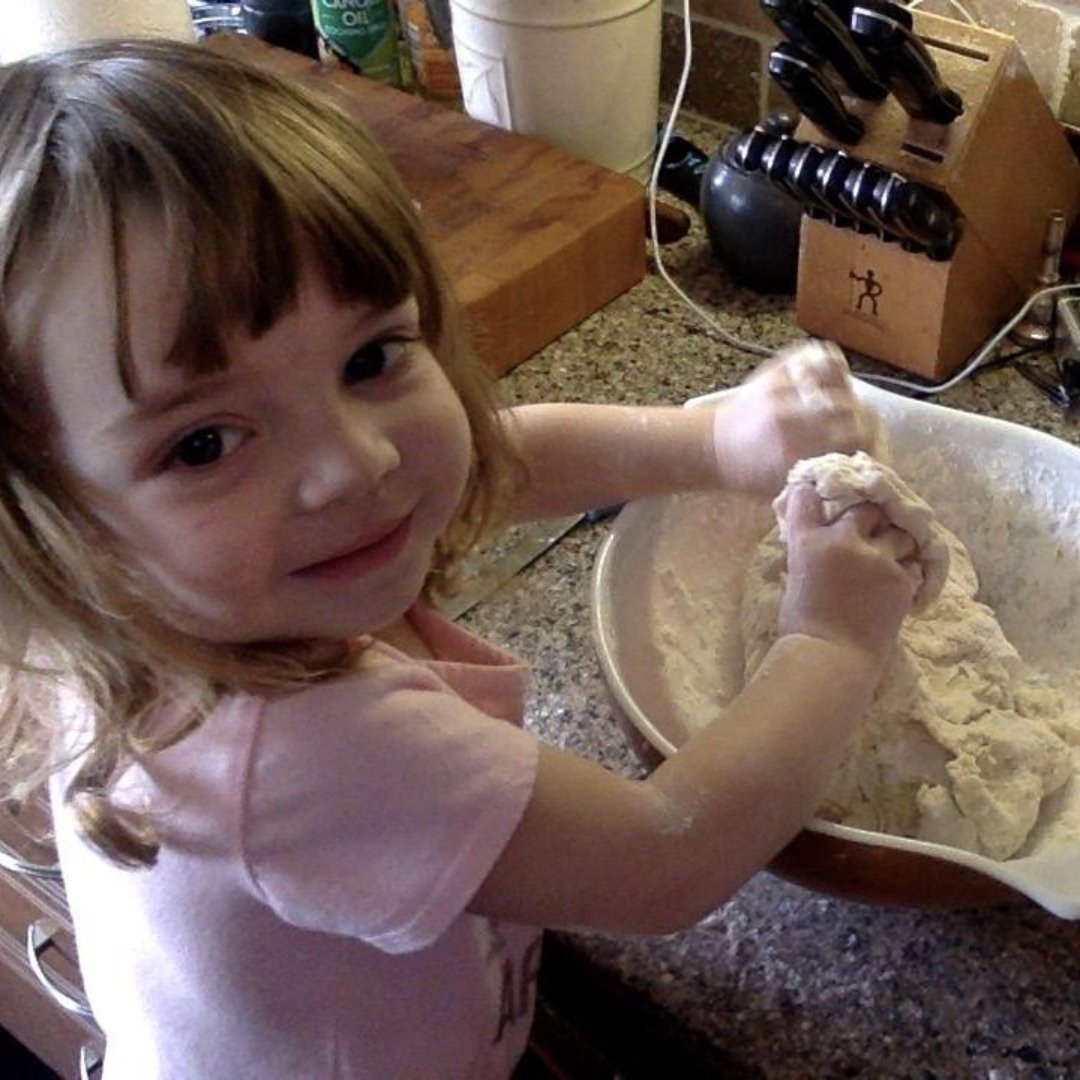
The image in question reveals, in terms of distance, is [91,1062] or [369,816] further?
[91,1062]

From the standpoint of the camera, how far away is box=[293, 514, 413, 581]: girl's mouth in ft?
2.03

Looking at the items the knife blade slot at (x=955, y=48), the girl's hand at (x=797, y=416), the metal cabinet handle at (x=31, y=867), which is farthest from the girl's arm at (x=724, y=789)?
the metal cabinet handle at (x=31, y=867)

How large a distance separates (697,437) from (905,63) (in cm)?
27

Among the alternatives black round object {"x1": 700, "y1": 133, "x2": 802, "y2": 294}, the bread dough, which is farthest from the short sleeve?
black round object {"x1": 700, "y1": 133, "x2": 802, "y2": 294}

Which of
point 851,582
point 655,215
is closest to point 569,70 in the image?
point 655,215

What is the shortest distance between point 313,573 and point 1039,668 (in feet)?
1.58

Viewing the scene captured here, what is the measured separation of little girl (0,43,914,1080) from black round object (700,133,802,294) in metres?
0.42

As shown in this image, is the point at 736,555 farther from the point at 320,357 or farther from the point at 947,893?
the point at 320,357

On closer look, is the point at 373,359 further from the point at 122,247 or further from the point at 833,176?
the point at 833,176

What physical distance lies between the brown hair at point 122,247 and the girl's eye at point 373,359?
0.07 feet

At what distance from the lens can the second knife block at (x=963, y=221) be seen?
38.1 inches

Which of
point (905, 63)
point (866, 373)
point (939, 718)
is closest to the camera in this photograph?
point (939, 718)

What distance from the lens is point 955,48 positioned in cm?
99

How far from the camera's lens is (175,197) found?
56cm
